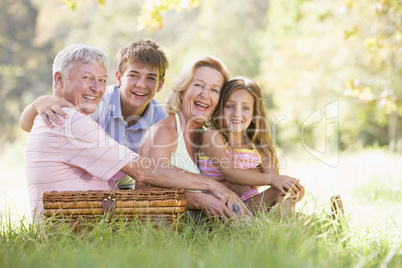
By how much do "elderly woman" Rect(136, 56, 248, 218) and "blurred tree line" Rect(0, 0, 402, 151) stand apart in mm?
1637

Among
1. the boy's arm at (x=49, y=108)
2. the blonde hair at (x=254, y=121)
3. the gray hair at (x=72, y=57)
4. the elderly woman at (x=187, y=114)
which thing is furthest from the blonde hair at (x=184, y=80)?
the boy's arm at (x=49, y=108)

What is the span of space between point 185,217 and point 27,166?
115 cm

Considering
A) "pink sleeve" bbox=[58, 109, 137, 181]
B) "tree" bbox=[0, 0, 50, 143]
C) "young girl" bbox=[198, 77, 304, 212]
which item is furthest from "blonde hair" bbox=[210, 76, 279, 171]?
"tree" bbox=[0, 0, 50, 143]

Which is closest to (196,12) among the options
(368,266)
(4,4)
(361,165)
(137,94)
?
(4,4)

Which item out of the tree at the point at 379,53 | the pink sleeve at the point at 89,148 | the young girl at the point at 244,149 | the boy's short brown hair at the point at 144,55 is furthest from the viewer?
the tree at the point at 379,53

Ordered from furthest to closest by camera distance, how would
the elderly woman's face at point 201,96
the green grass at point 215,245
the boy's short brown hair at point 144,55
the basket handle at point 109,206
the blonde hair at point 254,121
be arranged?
1. the boy's short brown hair at point 144,55
2. the blonde hair at point 254,121
3. the elderly woman's face at point 201,96
4. the basket handle at point 109,206
5. the green grass at point 215,245

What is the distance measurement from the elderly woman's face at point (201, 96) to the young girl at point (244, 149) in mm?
131

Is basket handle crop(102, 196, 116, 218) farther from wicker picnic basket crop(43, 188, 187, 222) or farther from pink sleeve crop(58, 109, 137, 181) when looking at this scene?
pink sleeve crop(58, 109, 137, 181)

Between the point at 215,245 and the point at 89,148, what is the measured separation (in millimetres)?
1071

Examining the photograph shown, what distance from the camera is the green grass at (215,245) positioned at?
2158mm

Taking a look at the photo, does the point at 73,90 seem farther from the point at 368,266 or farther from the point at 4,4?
the point at 4,4

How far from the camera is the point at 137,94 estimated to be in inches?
A: 159

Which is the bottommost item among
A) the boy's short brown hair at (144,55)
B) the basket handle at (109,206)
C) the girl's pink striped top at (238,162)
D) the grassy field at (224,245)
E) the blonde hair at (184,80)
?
the grassy field at (224,245)

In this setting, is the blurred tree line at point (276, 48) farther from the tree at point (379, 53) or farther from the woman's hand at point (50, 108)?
the woman's hand at point (50, 108)
